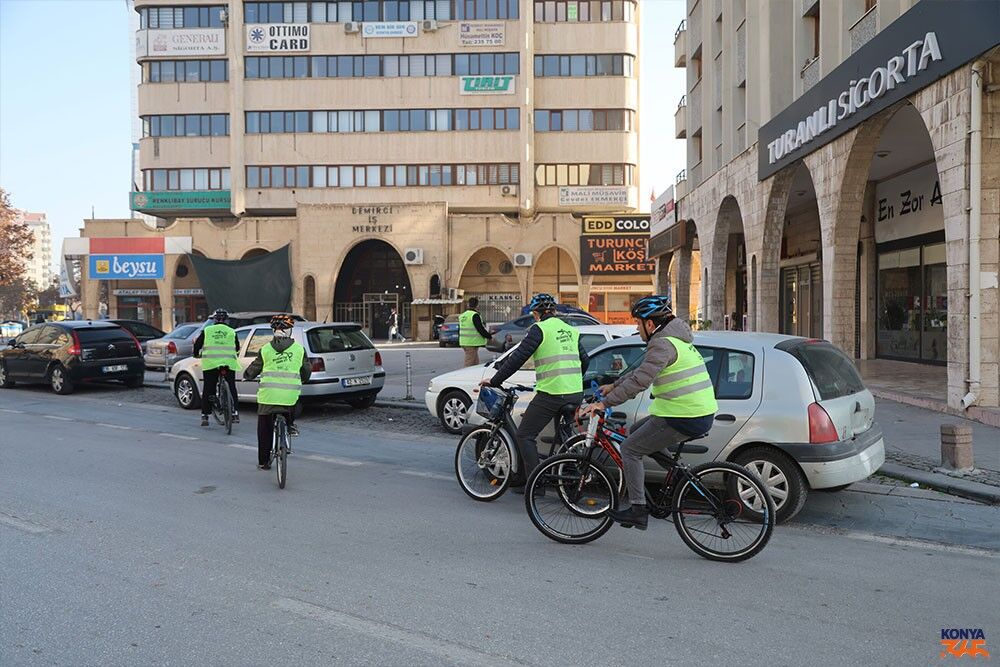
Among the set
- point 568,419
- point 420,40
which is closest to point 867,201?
point 568,419

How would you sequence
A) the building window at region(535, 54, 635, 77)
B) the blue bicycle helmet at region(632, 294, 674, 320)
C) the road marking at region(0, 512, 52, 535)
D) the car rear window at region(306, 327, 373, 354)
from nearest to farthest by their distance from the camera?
the blue bicycle helmet at region(632, 294, 674, 320)
the road marking at region(0, 512, 52, 535)
the car rear window at region(306, 327, 373, 354)
the building window at region(535, 54, 635, 77)

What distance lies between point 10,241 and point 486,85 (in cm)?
3224

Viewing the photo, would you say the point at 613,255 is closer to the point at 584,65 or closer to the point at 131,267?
the point at 584,65

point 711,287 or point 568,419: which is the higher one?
point 711,287

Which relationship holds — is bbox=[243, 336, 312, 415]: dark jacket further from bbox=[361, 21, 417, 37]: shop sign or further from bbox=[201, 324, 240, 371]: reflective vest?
bbox=[361, 21, 417, 37]: shop sign

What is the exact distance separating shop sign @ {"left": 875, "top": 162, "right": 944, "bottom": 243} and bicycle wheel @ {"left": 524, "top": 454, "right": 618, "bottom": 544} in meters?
14.3

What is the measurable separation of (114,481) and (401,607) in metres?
4.91

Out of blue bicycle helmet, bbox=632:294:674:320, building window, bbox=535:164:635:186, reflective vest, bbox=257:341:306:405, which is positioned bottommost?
reflective vest, bbox=257:341:306:405

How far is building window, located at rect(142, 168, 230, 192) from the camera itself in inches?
1925

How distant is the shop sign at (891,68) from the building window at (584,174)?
97.0ft

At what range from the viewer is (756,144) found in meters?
19.8

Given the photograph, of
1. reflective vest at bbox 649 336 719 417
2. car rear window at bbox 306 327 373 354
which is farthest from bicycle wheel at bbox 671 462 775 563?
car rear window at bbox 306 327 373 354

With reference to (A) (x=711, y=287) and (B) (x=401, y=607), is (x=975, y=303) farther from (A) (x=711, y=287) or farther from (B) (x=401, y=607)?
(A) (x=711, y=287)

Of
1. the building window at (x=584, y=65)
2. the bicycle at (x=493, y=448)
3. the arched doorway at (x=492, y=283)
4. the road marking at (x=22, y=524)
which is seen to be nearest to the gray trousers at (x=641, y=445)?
the bicycle at (x=493, y=448)
